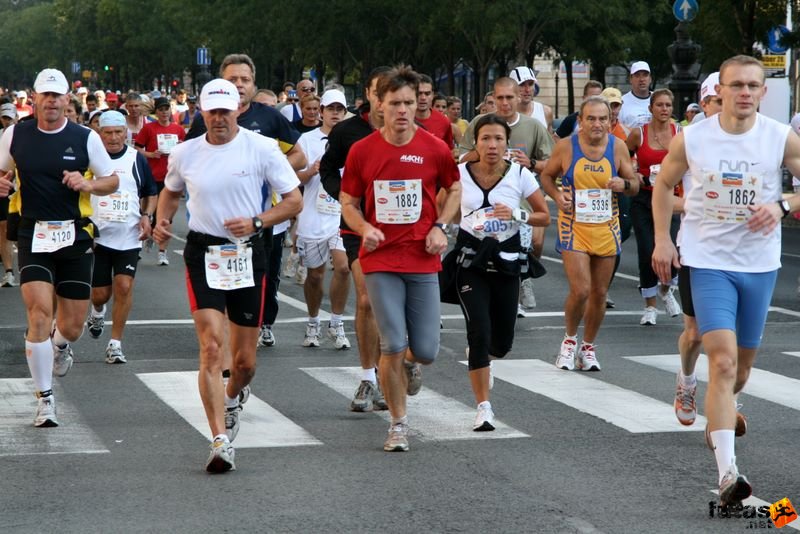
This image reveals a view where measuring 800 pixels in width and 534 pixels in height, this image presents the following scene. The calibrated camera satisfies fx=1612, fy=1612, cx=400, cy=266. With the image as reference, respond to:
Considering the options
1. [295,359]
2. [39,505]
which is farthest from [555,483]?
[295,359]

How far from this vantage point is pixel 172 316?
1467 centimetres

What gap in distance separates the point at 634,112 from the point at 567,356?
21.5ft

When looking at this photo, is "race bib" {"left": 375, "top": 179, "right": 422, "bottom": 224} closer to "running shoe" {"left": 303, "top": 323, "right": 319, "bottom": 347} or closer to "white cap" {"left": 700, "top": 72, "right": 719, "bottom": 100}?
"white cap" {"left": 700, "top": 72, "right": 719, "bottom": 100}

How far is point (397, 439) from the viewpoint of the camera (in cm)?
833

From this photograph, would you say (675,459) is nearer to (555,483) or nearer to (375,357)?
(555,483)

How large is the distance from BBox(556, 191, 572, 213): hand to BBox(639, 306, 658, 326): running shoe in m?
2.55

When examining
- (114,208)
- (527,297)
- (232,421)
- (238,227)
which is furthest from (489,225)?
(527,297)

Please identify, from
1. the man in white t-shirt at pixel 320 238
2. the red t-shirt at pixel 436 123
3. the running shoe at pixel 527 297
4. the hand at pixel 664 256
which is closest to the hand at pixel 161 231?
the hand at pixel 664 256

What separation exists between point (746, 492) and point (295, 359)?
5.69m

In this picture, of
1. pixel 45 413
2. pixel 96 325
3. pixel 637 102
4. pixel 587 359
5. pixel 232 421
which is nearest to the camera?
pixel 232 421

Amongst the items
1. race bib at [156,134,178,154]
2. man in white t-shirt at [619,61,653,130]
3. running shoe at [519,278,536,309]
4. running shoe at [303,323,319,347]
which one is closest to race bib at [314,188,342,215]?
running shoe at [303,323,319,347]

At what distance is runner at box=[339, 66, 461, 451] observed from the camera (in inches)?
329

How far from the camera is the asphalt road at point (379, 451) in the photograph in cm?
689

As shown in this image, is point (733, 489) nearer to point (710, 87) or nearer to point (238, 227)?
point (238, 227)
